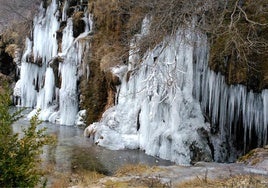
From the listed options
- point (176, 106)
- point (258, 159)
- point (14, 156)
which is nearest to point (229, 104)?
point (176, 106)

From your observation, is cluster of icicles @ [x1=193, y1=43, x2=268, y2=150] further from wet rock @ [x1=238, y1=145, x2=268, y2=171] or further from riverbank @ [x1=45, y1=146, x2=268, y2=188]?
riverbank @ [x1=45, y1=146, x2=268, y2=188]

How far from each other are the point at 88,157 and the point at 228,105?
15.7 feet

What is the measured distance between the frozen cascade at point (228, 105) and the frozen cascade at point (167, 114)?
1.08ft

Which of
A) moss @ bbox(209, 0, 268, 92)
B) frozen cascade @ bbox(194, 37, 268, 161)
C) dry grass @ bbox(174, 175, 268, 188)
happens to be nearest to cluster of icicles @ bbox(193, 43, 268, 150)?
frozen cascade @ bbox(194, 37, 268, 161)

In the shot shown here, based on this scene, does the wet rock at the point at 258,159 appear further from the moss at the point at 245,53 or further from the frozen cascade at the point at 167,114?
the frozen cascade at the point at 167,114

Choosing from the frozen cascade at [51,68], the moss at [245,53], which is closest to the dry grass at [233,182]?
the moss at [245,53]

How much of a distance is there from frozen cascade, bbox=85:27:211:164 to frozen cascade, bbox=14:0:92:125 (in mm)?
5902

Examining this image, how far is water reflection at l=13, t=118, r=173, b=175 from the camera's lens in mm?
10883

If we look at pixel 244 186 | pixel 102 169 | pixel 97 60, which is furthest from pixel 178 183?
pixel 97 60

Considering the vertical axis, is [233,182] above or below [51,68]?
below

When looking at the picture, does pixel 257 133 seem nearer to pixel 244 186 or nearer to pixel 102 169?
pixel 102 169

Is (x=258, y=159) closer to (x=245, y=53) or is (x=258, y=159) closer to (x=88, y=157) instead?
(x=245, y=53)

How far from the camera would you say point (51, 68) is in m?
22.0

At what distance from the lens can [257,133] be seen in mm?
11180
